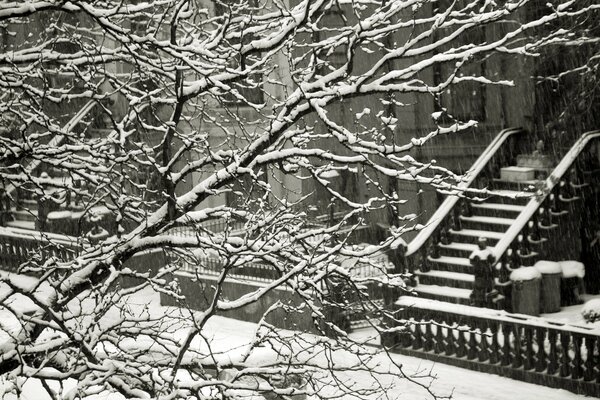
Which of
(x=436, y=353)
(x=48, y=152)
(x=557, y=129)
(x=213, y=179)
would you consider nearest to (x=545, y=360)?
(x=436, y=353)

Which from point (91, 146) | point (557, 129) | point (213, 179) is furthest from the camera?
point (557, 129)

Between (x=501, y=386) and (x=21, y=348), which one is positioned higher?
(x=21, y=348)

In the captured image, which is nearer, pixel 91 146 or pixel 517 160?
pixel 91 146

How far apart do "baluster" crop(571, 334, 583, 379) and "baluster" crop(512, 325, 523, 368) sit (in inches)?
41.2

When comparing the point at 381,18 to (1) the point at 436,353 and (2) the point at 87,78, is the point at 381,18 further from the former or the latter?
(1) the point at 436,353

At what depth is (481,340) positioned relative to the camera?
46.7 feet

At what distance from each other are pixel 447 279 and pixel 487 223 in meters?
1.92

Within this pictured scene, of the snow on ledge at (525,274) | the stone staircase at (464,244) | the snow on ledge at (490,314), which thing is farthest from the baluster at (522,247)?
the snow on ledge at (490,314)

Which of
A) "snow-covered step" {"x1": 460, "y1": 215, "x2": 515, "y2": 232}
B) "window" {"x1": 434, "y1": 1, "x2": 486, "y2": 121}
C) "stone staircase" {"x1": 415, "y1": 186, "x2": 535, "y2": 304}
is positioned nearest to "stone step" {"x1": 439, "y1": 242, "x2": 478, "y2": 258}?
"stone staircase" {"x1": 415, "y1": 186, "x2": 535, "y2": 304}

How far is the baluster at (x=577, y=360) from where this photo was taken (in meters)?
12.7

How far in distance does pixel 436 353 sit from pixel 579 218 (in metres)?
4.43

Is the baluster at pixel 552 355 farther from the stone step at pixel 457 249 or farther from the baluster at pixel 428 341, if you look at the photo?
the stone step at pixel 457 249

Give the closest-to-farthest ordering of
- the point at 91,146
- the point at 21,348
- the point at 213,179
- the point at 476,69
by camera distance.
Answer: the point at 21,348
the point at 213,179
the point at 91,146
the point at 476,69

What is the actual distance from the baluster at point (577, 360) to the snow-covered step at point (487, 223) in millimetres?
4700
